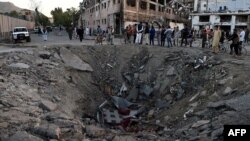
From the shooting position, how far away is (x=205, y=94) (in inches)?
470

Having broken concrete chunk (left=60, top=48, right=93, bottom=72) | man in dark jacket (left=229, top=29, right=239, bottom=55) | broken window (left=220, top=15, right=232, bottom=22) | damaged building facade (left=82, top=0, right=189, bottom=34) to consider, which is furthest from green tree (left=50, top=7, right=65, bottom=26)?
man in dark jacket (left=229, top=29, right=239, bottom=55)

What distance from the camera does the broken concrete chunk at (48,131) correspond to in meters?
7.89

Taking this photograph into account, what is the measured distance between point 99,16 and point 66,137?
1836 inches

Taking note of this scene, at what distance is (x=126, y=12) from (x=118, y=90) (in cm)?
2694

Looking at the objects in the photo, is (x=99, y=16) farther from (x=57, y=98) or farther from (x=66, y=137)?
(x=66, y=137)

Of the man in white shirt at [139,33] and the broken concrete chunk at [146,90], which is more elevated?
Result: the man in white shirt at [139,33]

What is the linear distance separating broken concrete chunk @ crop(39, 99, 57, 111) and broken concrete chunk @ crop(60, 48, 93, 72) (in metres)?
5.33

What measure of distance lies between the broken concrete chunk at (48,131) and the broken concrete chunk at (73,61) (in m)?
8.16

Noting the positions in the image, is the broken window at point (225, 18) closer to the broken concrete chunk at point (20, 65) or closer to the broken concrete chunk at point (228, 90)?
the broken concrete chunk at point (228, 90)

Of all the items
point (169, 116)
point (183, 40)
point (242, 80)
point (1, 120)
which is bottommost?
point (169, 116)

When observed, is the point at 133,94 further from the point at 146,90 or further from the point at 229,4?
the point at 229,4

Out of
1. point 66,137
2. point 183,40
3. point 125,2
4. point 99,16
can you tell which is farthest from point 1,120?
point 99,16

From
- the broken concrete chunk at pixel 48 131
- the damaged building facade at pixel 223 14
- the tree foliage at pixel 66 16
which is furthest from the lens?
the tree foliage at pixel 66 16

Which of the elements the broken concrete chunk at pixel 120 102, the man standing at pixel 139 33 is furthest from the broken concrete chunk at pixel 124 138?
the man standing at pixel 139 33
